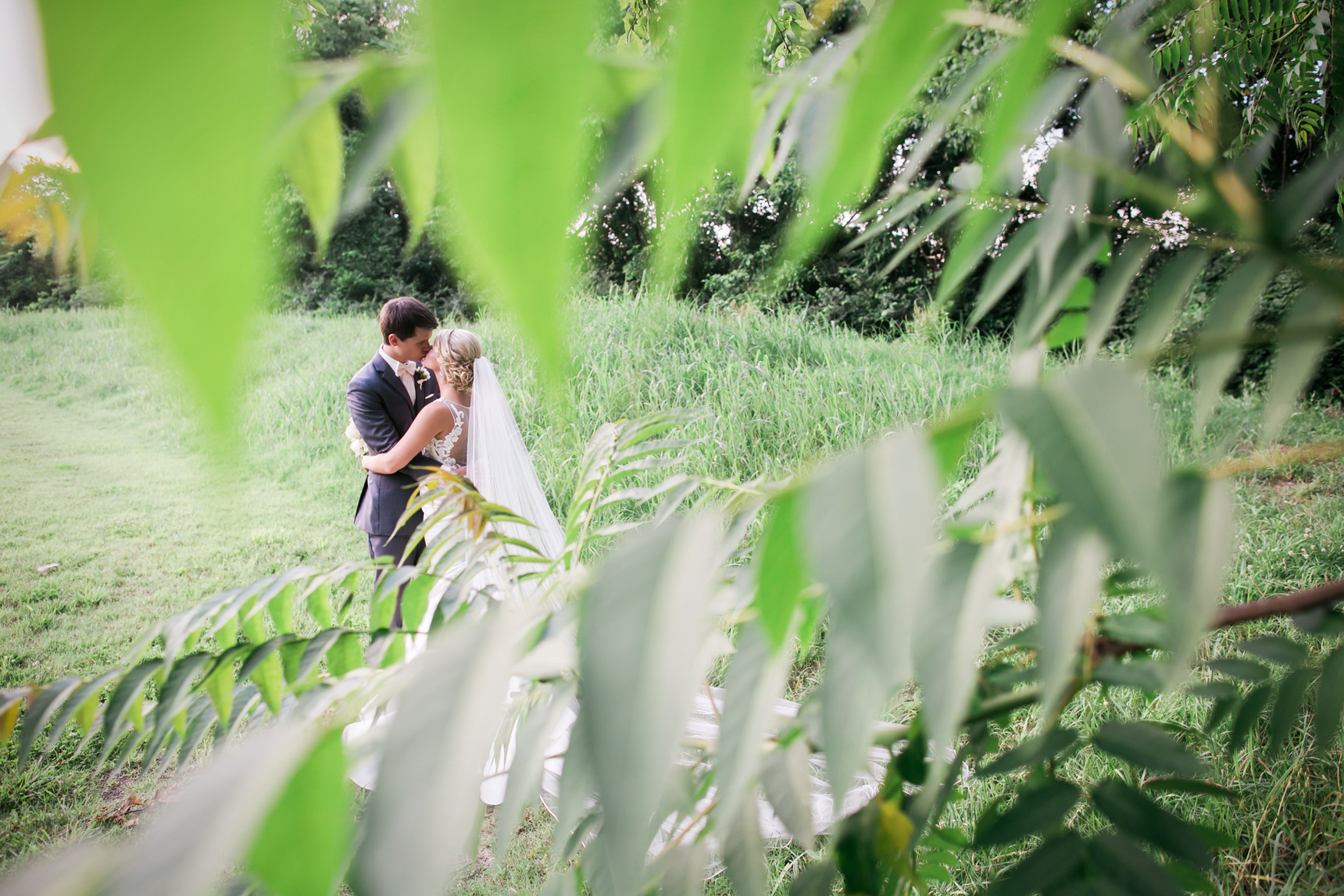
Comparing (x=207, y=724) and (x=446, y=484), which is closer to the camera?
(x=207, y=724)

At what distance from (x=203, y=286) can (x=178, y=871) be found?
120mm

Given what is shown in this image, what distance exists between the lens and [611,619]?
165mm

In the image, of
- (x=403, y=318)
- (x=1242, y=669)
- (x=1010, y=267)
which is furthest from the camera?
(x=403, y=318)

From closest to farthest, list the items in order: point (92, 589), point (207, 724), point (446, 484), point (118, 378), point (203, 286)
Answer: point (203, 286) → point (207, 724) → point (446, 484) → point (92, 589) → point (118, 378)

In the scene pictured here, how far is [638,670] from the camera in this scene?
0.15m

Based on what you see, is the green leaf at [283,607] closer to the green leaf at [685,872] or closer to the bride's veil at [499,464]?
the green leaf at [685,872]

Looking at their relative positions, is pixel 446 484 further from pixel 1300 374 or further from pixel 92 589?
pixel 92 589

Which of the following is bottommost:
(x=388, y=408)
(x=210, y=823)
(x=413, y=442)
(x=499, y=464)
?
(x=499, y=464)

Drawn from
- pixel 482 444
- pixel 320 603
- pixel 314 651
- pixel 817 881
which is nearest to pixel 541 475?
pixel 482 444

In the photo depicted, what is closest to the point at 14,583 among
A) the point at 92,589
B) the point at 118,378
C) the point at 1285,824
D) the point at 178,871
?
the point at 92,589

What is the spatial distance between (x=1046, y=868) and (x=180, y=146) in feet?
1.48

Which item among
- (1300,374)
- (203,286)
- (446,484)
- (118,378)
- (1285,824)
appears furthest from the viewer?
(118,378)

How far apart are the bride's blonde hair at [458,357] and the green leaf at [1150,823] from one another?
253 centimetres

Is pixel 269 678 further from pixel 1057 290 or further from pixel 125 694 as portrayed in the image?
pixel 1057 290
